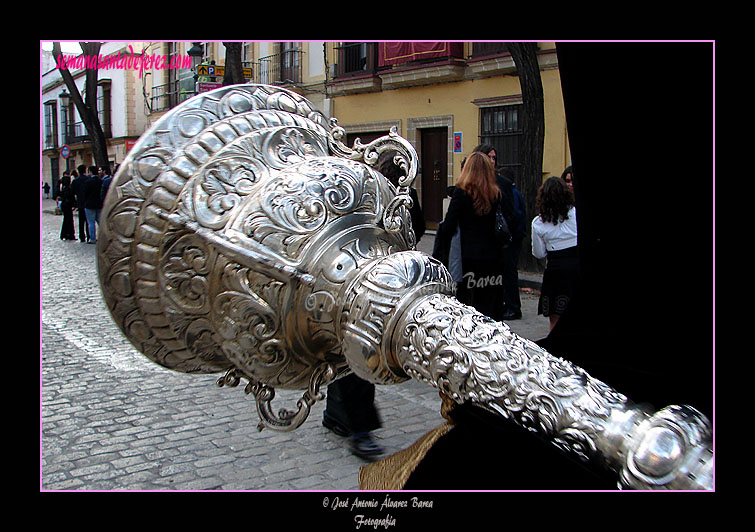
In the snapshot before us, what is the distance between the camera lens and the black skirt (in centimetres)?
514

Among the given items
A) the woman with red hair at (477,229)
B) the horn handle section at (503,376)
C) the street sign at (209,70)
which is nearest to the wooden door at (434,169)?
the street sign at (209,70)

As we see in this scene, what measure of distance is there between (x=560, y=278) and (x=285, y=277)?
173 inches

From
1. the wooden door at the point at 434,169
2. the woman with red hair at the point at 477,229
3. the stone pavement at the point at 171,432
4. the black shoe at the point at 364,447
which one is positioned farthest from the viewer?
the wooden door at the point at 434,169

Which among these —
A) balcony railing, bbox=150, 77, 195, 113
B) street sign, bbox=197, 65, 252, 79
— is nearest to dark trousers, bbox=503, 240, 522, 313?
street sign, bbox=197, 65, 252, 79

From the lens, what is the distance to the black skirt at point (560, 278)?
203 inches

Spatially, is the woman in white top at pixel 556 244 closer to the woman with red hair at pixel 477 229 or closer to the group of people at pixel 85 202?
the woman with red hair at pixel 477 229

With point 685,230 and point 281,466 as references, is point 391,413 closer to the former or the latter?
point 281,466

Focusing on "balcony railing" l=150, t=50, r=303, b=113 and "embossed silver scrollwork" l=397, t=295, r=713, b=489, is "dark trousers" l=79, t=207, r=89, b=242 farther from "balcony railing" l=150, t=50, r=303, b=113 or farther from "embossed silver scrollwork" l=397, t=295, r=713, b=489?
"embossed silver scrollwork" l=397, t=295, r=713, b=489

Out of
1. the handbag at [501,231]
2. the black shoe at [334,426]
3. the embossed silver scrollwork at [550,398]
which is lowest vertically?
the black shoe at [334,426]

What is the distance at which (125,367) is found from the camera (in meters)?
4.93

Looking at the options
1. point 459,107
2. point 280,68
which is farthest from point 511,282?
point 280,68

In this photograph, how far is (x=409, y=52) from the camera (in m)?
14.6

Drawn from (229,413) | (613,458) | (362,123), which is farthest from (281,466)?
(362,123)

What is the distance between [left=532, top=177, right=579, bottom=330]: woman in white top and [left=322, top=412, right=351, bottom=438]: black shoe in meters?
2.18
